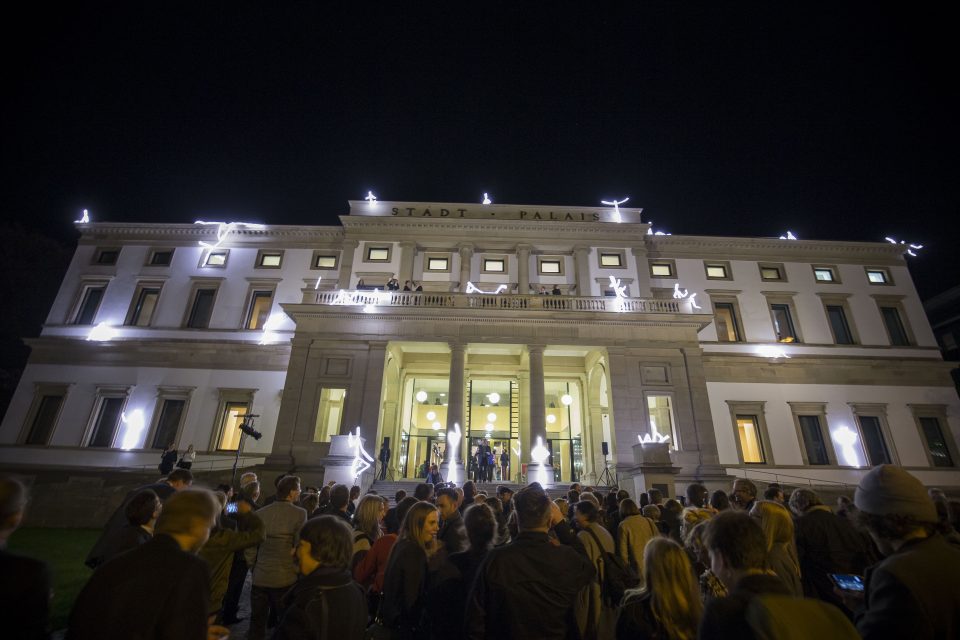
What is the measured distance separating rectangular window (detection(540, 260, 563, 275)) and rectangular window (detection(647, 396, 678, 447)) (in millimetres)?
9385

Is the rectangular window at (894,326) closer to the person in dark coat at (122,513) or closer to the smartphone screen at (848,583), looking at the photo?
the smartphone screen at (848,583)

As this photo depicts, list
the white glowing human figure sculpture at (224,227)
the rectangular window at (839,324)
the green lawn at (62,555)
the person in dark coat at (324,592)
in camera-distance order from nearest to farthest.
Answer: the person in dark coat at (324,592) → the green lawn at (62,555) → the rectangular window at (839,324) → the white glowing human figure sculpture at (224,227)

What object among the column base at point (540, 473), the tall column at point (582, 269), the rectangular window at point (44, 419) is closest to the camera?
the column base at point (540, 473)

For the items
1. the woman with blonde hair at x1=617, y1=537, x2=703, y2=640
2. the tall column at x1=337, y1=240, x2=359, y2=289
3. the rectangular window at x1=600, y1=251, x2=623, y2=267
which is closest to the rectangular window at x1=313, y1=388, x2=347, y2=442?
the tall column at x1=337, y1=240, x2=359, y2=289

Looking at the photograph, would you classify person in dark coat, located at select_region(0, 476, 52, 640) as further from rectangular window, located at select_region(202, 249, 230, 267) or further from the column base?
rectangular window, located at select_region(202, 249, 230, 267)

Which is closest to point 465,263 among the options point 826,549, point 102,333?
point 102,333

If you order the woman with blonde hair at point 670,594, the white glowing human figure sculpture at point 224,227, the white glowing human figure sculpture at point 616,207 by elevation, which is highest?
the white glowing human figure sculpture at point 616,207

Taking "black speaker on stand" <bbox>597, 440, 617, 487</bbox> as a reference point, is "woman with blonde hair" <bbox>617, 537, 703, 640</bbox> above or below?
below

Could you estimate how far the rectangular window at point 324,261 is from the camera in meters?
28.1

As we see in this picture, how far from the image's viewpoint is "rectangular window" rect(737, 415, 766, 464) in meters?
23.0

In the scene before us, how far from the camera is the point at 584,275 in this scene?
1065 inches

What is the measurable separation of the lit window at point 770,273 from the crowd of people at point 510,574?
2617 cm

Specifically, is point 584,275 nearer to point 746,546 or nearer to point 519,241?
point 519,241

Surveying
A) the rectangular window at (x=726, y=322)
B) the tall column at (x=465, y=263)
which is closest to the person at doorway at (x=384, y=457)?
the tall column at (x=465, y=263)
